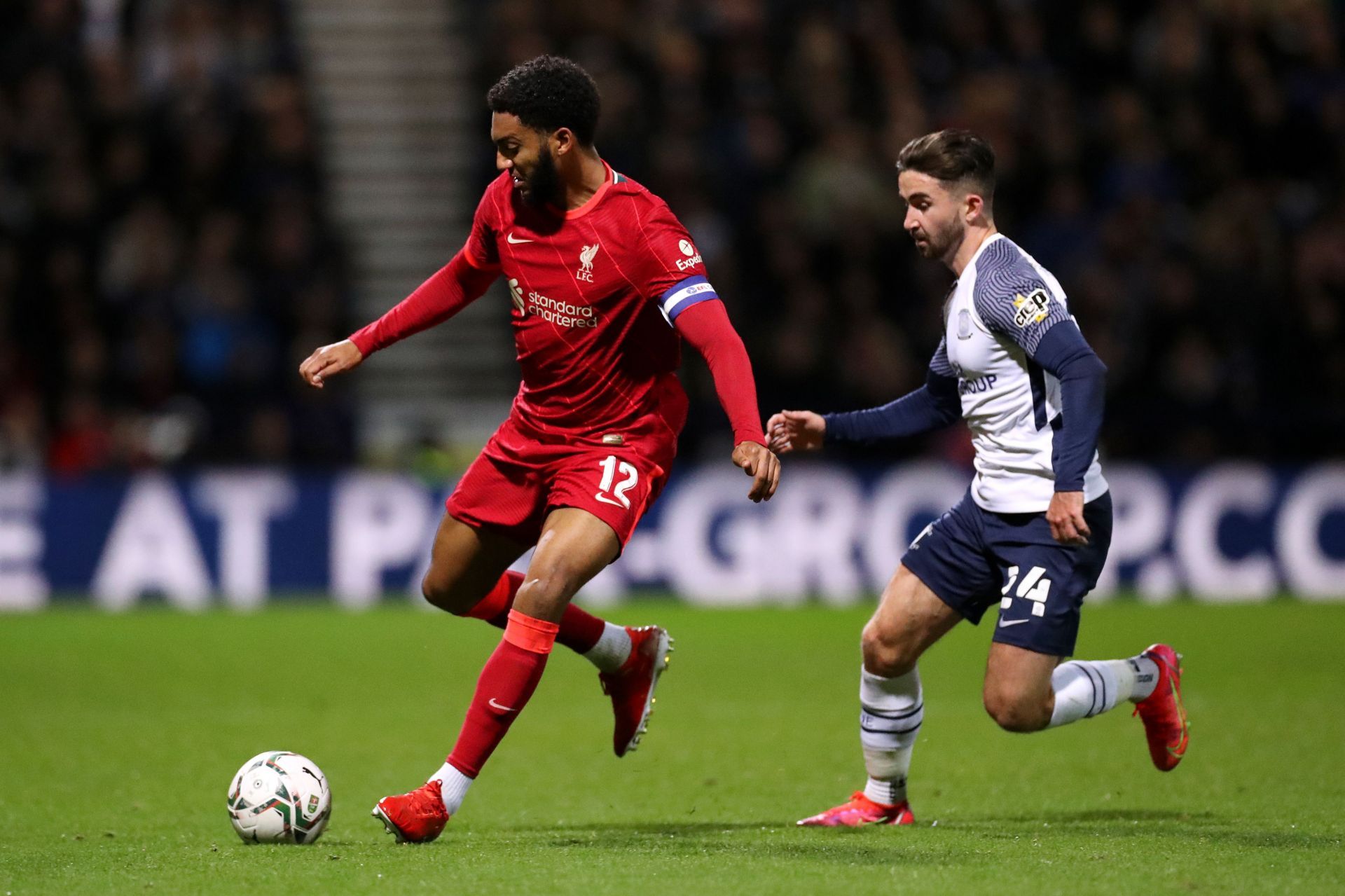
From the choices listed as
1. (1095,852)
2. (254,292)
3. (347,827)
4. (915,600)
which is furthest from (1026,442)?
(254,292)

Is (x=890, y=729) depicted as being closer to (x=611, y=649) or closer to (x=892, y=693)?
(x=892, y=693)

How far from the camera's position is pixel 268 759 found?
5500 mm

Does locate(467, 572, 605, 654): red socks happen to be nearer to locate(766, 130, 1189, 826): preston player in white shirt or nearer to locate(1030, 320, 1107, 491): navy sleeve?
locate(766, 130, 1189, 826): preston player in white shirt

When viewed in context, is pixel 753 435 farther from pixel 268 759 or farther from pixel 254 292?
pixel 254 292

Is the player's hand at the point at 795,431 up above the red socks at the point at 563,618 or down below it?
above

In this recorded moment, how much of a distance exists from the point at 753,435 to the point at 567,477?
2.33 ft

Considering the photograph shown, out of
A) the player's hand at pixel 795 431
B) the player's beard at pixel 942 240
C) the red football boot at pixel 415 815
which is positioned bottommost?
the red football boot at pixel 415 815

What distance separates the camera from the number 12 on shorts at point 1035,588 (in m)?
5.57

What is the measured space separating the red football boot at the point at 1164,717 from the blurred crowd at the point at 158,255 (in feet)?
28.6

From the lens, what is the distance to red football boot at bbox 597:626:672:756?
251 inches

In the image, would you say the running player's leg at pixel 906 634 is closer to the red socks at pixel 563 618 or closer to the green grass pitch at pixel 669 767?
the green grass pitch at pixel 669 767

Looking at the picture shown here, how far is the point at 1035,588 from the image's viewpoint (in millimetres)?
5578

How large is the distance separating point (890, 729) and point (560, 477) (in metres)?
1.33

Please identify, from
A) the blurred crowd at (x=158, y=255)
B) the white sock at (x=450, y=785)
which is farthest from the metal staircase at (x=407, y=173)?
the white sock at (x=450, y=785)
